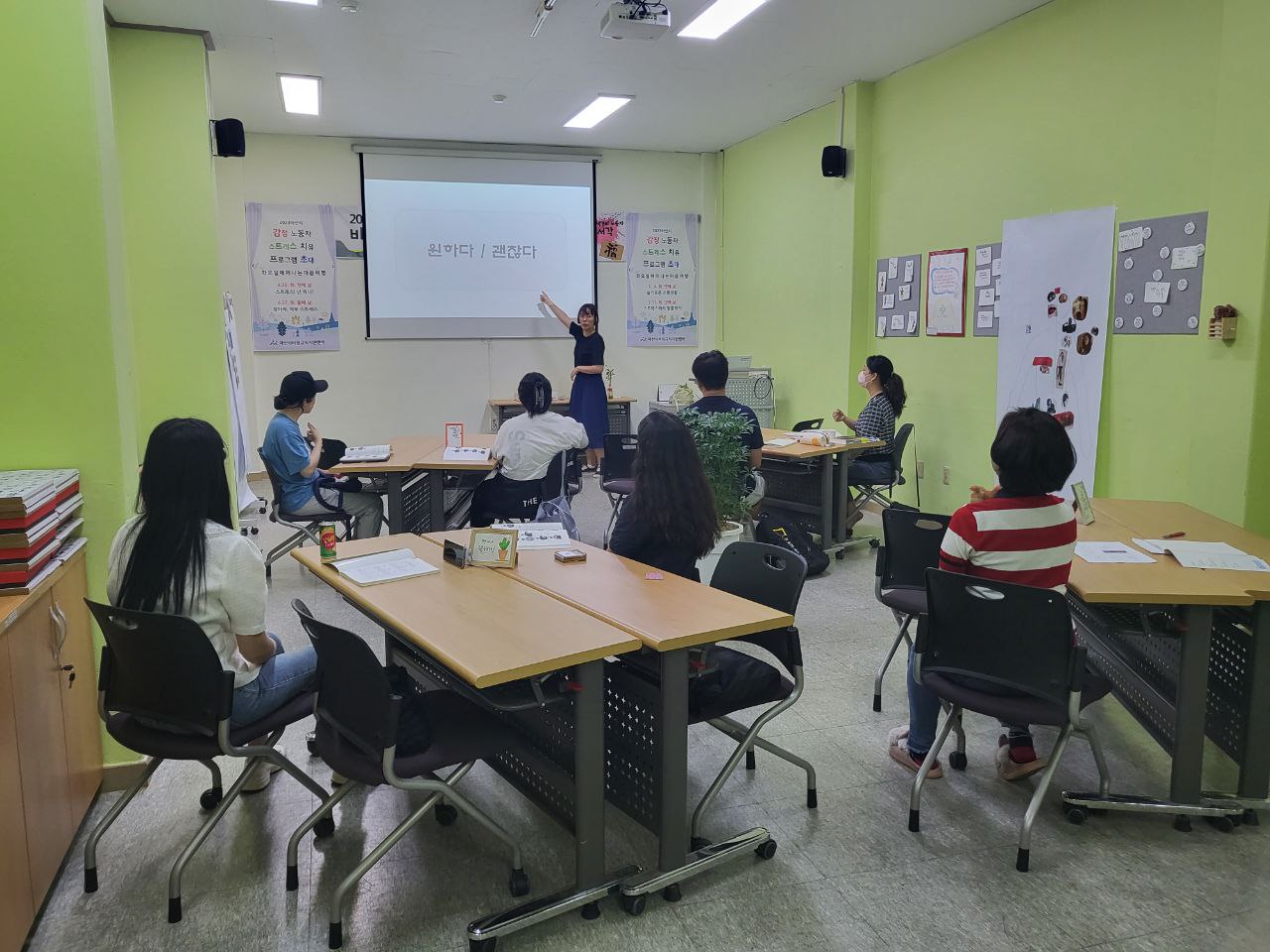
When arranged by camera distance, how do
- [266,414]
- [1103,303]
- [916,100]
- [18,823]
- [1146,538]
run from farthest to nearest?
[266,414]
[916,100]
[1103,303]
[1146,538]
[18,823]

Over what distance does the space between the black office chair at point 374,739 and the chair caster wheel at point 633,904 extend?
27cm

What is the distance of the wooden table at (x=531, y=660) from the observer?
218 cm

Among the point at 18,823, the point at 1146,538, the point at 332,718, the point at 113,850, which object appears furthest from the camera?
the point at 1146,538

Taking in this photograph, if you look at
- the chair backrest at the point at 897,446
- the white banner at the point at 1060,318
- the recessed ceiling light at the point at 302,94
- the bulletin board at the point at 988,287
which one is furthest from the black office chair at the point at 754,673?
the recessed ceiling light at the point at 302,94

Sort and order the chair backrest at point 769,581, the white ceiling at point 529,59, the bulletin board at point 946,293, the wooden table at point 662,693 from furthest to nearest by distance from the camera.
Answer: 1. the bulletin board at point 946,293
2. the white ceiling at point 529,59
3. the chair backrest at point 769,581
4. the wooden table at point 662,693

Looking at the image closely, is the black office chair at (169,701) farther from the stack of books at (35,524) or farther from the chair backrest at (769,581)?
the chair backrest at (769,581)

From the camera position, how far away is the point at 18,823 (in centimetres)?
215

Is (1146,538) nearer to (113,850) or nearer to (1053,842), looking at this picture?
(1053,842)

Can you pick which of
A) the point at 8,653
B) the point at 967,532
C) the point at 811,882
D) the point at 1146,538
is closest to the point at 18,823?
the point at 8,653

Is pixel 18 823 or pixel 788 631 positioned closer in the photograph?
pixel 18 823

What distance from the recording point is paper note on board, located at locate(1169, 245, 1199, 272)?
4.30 metres

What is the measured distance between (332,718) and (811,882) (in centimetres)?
135

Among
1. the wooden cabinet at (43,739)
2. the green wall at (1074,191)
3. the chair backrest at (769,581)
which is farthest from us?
the green wall at (1074,191)

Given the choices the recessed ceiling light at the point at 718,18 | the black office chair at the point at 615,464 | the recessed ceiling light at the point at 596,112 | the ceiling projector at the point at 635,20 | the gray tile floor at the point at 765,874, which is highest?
the recessed ceiling light at the point at 596,112
